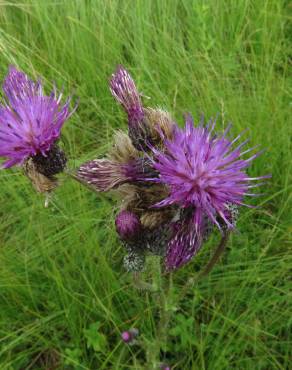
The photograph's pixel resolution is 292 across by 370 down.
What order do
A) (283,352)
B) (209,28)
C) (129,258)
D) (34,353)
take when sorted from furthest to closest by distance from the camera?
(209,28)
(34,353)
(283,352)
(129,258)

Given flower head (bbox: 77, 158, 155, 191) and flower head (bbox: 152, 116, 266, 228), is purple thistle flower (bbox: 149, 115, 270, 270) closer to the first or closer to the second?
flower head (bbox: 152, 116, 266, 228)

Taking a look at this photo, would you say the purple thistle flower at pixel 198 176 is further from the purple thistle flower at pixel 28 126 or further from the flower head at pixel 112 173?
the purple thistle flower at pixel 28 126

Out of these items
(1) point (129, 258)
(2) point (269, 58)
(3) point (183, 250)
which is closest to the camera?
(3) point (183, 250)

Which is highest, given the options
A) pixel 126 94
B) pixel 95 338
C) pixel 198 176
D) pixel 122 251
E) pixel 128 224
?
pixel 126 94

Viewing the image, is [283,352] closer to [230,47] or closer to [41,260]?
[41,260]

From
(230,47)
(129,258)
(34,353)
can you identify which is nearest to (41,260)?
(34,353)

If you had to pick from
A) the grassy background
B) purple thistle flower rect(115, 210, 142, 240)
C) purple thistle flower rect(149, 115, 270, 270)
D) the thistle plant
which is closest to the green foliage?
the grassy background

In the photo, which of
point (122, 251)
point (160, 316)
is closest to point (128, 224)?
point (160, 316)

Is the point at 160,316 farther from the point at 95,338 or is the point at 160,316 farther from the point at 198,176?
the point at 198,176
